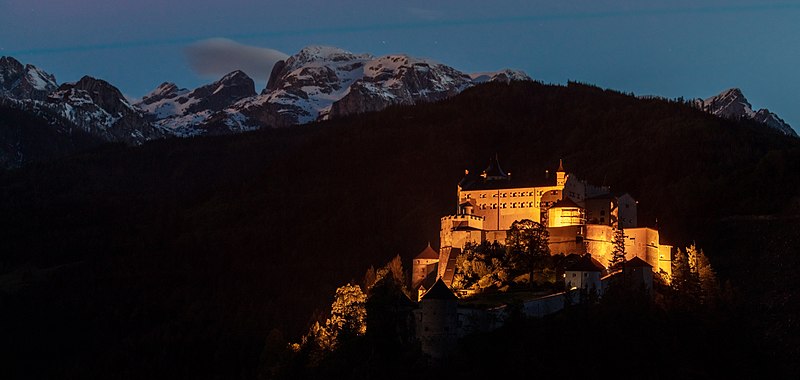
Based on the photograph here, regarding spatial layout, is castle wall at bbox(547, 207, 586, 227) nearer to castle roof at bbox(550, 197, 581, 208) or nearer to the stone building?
castle roof at bbox(550, 197, 581, 208)

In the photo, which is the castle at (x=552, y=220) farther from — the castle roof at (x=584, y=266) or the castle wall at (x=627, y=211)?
the castle roof at (x=584, y=266)

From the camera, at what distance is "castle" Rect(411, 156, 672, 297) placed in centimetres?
11112

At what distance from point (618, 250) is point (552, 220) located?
8.18m

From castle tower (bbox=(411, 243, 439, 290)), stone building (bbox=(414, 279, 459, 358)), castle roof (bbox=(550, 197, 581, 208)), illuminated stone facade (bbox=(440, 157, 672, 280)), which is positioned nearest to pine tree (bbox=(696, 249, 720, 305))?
illuminated stone facade (bbox=(440, 157, 672, 280))

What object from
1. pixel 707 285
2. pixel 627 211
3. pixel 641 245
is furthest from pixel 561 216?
pixel 707 285

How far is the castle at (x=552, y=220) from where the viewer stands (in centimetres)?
11112

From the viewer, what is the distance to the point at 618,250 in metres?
110

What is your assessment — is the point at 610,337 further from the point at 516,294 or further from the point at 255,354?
the point at 255,354

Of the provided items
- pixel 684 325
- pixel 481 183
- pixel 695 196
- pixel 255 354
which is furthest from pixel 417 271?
pixel 255 354

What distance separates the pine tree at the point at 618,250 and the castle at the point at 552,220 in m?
0.44

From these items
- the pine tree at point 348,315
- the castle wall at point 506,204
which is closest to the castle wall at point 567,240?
the castle wall at point 506,204

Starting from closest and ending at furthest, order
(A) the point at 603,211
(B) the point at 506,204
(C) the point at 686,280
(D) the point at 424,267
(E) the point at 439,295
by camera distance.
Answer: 1. (E) the point at 439,295
2. (C) the point at 686,280
3. (A) the point at 603,211
4. (B) the point at 506,204
5. (D) the point at 424,267

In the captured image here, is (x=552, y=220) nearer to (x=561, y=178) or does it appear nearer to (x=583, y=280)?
(x=561, y=178)

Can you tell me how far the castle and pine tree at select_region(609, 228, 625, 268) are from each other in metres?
0.44
